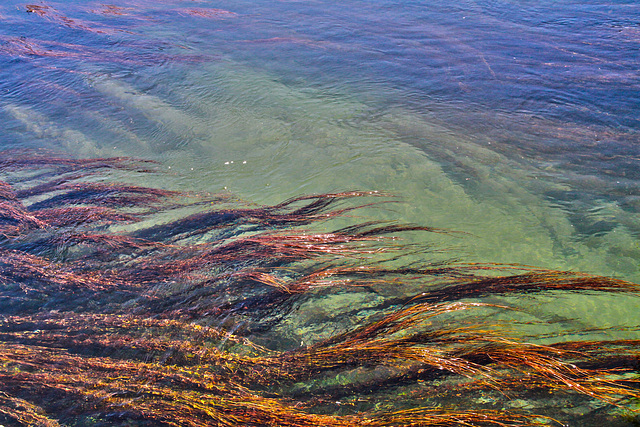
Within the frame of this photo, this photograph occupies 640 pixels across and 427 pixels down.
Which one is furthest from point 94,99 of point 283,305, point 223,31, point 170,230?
point 283,305

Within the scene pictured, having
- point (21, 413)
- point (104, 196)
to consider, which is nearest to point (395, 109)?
point (104, 196)

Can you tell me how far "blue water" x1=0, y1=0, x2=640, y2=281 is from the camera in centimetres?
376

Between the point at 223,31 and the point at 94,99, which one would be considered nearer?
the point at 94,99

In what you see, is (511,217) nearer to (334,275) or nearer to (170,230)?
(334,275)

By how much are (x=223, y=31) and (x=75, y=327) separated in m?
7.81

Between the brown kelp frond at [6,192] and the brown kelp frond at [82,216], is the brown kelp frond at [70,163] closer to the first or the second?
the brown kelp frond at [6,192]

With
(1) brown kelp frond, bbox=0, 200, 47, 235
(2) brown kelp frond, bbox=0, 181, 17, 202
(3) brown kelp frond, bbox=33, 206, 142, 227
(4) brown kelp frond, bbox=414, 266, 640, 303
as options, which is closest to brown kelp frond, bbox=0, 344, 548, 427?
(4) brown kelp frond, bbox=414, 266, 640, 303

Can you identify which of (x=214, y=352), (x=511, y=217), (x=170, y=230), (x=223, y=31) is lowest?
(x=214, y=352)

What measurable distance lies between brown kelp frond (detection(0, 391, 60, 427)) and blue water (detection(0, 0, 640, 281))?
2.60 m

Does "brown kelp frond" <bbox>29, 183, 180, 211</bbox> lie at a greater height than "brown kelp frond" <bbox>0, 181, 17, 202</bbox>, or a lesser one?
greater

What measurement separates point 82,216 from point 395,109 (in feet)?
13.9

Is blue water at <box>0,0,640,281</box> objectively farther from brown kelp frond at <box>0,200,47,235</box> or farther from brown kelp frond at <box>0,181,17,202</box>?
brown kelp frond at <box>0,200,47,235</box>

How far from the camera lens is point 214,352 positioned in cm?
272

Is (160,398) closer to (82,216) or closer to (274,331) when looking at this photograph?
(274,331)
